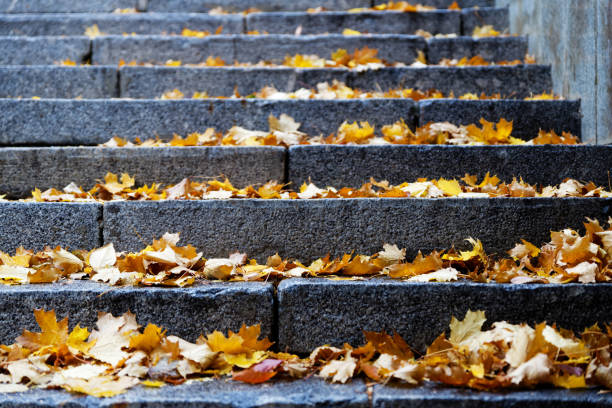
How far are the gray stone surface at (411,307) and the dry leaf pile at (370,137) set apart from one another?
1093mm

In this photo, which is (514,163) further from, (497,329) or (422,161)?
(497,329)

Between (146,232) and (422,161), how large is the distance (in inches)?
47.6

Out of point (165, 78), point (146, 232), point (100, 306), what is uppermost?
point (165, 78)

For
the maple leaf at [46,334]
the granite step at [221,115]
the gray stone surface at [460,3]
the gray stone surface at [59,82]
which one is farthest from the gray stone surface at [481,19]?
the maple leaf at [46,334]

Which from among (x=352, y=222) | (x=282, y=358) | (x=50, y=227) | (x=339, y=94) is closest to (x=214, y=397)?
(x=282, y=358)

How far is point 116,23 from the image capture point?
4359mm

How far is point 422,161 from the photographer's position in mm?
2539

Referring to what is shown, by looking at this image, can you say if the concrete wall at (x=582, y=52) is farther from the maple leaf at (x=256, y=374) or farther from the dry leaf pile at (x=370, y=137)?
the maple leaf at (x=256, y=374)

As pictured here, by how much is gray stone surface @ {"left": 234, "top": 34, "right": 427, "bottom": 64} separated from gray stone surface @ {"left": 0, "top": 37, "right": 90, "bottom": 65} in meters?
1.08

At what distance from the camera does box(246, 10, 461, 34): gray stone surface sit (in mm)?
4316

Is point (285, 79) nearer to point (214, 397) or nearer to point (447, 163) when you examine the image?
point (447, 163)

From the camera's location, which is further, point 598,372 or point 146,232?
point 146,232

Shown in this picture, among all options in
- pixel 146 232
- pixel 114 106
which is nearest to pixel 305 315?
pixel 146 232

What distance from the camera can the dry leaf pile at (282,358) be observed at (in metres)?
1.49
